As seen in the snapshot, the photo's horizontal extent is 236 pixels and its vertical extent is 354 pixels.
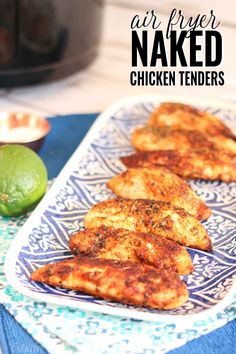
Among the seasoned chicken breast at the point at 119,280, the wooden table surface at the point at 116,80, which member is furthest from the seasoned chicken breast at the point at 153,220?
the wooden table surface at the point at 116,80

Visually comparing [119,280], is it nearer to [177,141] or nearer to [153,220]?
[153,220]

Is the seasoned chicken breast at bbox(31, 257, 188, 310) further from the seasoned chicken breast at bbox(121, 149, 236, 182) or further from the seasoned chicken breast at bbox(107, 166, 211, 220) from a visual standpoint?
the seasoned chicken breast at bbox(121, 149, 236, 182)

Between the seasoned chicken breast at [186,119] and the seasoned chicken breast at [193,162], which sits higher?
the seasoned chicken breast at [186,119]

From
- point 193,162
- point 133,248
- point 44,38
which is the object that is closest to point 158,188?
point 193,162

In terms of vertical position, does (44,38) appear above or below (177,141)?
above

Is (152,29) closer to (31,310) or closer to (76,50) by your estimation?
(76,50)

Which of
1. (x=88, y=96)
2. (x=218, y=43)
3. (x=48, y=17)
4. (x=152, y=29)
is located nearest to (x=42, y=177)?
(x=48, y=17)

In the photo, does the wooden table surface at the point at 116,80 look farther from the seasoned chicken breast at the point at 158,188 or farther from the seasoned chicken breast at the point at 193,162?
the seasoned chicken breast at the point at 158,188
